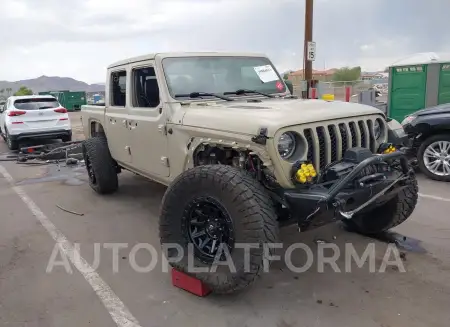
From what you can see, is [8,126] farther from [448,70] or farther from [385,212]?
[448,70]

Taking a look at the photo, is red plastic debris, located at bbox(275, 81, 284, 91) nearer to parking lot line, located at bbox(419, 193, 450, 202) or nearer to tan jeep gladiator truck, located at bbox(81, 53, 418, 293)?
tan jeep gladiator truck, located at bbox(81, 53, 418, 293)

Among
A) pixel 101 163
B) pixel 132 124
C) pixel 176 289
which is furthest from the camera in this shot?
pixel 101 163

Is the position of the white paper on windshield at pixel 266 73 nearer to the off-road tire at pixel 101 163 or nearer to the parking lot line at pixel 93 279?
the off-road tire at pixel 101 163

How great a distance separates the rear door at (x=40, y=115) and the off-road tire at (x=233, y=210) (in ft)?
32.2

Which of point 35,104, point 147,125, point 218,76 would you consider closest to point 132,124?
point 147,125

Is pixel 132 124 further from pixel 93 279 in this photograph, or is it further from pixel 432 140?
pixel 432 140

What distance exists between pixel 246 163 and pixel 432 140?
4.61m

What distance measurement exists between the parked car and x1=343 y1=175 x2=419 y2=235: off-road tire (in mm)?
2906

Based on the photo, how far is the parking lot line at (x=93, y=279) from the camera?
10.5 feet

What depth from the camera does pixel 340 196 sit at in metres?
3.08

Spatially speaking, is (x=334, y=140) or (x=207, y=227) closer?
(x=207, y=227)

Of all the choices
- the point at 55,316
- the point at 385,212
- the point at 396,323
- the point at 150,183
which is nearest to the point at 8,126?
the point at 150,183

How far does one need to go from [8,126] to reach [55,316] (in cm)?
1015

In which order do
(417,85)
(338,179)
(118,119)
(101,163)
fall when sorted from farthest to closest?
(417,85) → (101,163) → (118,119) → (338,179)
